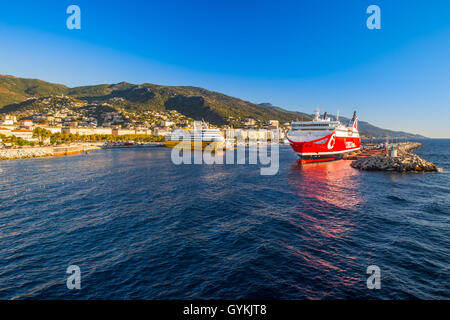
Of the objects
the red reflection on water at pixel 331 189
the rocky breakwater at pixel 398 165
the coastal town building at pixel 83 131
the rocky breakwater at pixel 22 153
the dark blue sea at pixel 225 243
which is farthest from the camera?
the coastal town building at pixel 83 131

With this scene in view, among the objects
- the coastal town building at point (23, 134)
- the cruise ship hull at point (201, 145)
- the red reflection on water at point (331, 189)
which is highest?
the coastal town building at point (23, 134)

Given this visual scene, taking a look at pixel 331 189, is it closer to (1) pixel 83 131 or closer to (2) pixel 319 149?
(2) pixel 319 149

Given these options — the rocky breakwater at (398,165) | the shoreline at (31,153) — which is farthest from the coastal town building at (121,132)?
the rocky breakwater at (398,165)

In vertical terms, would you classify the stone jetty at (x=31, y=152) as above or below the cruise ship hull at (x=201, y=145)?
below

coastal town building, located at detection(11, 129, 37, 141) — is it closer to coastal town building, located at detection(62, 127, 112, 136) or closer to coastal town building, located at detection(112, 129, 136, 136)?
coastal town building, located at detection(62, 127, 112, 136)

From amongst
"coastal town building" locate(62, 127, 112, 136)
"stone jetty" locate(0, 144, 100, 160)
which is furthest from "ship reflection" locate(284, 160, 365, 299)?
"coastal town building" locate(62, 127, 112, 136)

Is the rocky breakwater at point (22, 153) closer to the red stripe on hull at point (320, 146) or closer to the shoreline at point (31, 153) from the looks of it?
the shoreline at point (31, 153)
